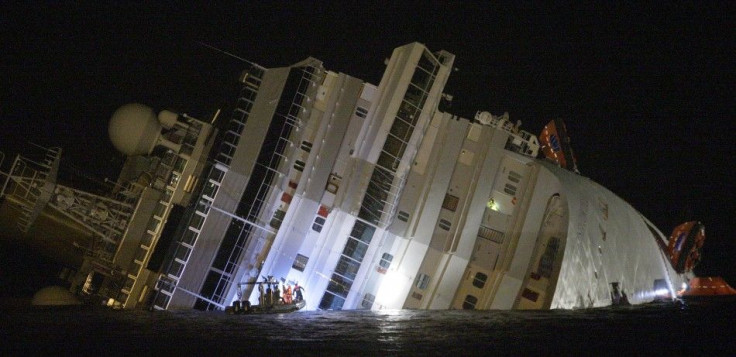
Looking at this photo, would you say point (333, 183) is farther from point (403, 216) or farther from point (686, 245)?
point (686, 245)

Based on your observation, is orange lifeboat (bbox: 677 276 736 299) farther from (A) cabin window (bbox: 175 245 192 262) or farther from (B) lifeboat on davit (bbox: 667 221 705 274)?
(A) cabin window (bbox: 175 245 192 262)

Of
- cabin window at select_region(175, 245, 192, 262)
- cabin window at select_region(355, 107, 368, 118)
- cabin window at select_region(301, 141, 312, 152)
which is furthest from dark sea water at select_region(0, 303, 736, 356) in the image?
cabin window at select_region(355, 107, 368, 118)

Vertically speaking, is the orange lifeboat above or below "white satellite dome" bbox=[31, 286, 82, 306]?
above

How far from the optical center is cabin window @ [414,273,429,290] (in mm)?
21078

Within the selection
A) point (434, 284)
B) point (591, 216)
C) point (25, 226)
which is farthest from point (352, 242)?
point (25, 226)

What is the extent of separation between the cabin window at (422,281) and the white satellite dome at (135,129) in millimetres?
9873

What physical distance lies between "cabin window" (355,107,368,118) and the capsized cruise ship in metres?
0.04

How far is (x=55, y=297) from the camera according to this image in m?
20.1

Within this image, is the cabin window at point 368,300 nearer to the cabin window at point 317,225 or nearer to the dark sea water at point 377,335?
the cabin window at point 317,225

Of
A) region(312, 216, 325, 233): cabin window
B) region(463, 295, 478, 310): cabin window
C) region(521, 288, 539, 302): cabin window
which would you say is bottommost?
region(463, 295, 478, 310): cabin window

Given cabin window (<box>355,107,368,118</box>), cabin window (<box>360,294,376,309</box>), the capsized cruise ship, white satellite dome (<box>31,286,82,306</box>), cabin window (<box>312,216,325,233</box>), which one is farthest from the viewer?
cabin window (<box>355,107,368,118</box>)

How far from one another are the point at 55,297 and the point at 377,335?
13.4m

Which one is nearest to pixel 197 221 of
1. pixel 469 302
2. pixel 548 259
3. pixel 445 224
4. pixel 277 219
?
pixel 277 219

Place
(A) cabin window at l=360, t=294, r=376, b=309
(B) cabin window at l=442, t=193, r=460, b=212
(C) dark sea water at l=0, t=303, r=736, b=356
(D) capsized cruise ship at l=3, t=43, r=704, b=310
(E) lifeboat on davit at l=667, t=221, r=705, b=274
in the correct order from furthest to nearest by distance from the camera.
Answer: (E) lifeboat on davit at l=667, t=221, r=705, b=274 → (B) cabin window at l=442, t=193, r=460, b=212 → (A) cabin window at l=360, t=294, r=376, b=309 → (D) capsized cruise ship at l=3, t=43, r=704, b=310 → (C) dark sea water at l=0, t=303, r=736, b=356
